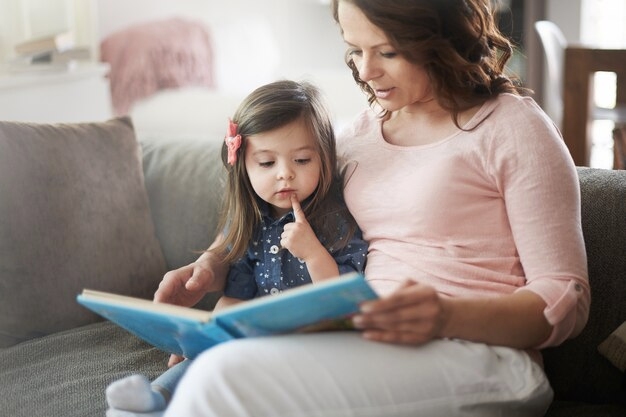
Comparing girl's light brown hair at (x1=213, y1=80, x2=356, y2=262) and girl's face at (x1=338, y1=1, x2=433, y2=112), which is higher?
girl's face at (x1=338, y1=1, x2=433, y2=112)

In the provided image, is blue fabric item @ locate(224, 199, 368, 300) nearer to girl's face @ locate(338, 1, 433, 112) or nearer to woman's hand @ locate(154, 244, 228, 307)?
woman's hand @ locate(154, 244, 228, 307)

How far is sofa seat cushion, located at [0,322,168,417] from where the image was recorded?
1516 millimetres

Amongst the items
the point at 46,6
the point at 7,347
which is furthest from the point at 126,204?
the point at 46,6

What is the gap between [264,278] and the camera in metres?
1.62

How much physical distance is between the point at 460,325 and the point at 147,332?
0.48 metres

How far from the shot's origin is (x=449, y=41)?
4.61 feet

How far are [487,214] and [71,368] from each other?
0.83 meters

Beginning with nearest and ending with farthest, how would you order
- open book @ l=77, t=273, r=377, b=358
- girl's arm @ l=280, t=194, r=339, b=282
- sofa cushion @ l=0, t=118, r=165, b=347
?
open book @ l=77, t=273, r=377, b=358, girl's arm @ l=280, t=194, r=339, b=282, sofa cushion @ l=0, t=118, r=165, b=347

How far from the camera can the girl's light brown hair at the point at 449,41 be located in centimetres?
138

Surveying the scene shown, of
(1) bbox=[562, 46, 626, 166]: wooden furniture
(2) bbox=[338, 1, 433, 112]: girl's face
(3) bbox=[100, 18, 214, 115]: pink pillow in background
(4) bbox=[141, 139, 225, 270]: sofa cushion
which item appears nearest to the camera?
(2) bbox=[338, 1, 433, 112]: girl's face

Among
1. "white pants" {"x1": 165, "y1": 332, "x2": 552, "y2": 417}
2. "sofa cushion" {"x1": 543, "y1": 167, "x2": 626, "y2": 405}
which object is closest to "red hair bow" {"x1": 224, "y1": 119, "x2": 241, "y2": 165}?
"white pants" {"x1": 165, "y1": 332, "x2": 552, "y2": 417}

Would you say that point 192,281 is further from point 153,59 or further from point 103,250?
point 153,59

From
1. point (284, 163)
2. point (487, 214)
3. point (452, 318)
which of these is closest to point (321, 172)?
point (284, 163)

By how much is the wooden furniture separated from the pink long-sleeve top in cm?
129
